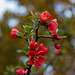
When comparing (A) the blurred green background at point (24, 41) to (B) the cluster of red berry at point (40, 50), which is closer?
(B) the cluster of red berry at point (40, 50)

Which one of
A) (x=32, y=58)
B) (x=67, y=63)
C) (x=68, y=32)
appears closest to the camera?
(x=32, y=58)

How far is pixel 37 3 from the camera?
560cm

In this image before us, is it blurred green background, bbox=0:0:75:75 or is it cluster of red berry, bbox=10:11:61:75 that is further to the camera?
blurred green background, bbox=0:0:75:75

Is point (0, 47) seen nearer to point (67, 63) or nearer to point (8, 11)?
point (8, 11)

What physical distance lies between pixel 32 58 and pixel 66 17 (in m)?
3.21

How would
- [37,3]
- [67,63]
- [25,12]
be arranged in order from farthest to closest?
[37,3]
[25,12]
[67,63]

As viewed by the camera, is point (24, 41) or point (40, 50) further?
point (24, 41)

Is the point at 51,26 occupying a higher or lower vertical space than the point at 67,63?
higher

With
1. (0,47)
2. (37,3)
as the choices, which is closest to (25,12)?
(37,3)

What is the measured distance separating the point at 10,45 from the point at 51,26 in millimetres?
4414

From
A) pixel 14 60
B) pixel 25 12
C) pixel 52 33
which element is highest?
pixel 25 12

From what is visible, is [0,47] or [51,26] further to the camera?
[0,47]

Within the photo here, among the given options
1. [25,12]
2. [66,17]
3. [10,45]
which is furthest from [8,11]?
[66,17]

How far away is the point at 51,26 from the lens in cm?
108
